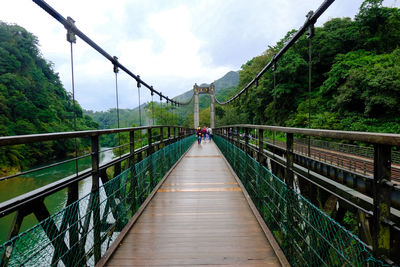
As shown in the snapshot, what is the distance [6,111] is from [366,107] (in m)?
22.6

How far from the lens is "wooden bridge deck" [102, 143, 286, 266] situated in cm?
137

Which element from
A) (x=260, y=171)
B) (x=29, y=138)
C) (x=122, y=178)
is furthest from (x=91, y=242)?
(x=260, y=171)

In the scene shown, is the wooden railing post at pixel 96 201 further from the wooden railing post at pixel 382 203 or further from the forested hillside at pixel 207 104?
the forested hillside at pixel 207 104

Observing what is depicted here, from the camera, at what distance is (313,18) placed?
3135 millimetres

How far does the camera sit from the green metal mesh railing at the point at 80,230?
82cm

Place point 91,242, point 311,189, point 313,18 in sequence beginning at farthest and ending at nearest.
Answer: point 313,18, point 91,242, point 311,189

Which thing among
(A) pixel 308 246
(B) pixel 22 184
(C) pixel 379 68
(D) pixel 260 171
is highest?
(C) pixel 379 68

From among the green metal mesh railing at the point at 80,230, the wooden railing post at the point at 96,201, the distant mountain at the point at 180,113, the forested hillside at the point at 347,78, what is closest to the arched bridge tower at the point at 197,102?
the forested hillside at the point at 347,78

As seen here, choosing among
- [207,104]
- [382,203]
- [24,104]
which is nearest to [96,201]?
[382,203]

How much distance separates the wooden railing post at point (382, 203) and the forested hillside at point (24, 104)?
53.8 ft

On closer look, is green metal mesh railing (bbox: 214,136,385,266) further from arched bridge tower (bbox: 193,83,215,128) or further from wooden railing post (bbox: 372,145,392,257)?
arched bridge tower (bbox: 193,83,215,128)

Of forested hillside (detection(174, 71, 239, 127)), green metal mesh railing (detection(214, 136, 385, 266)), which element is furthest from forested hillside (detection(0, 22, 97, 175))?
green metal mesh railing (detection(214, 136, 385, 266))

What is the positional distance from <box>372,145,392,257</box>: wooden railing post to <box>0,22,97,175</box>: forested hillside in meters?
16.4

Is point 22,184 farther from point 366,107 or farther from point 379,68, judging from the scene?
point 379,68
